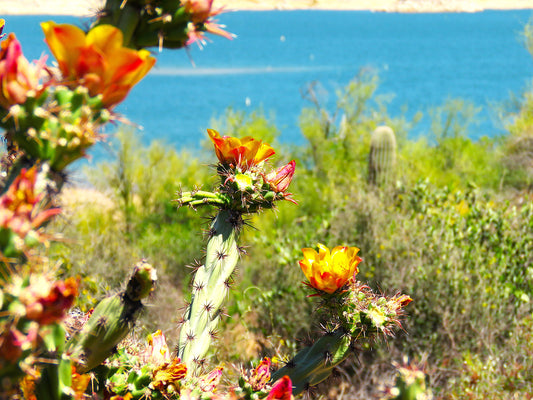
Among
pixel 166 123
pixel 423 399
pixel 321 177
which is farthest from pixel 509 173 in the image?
pixel 166 123

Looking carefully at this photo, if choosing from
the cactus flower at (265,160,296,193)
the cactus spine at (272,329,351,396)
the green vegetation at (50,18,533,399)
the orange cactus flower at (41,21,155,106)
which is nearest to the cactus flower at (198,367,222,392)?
the cactus spine at (272,329,351,396)

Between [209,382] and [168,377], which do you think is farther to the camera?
[209,382]

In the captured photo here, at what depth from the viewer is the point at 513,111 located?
41.5ft

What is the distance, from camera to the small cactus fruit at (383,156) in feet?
24.7

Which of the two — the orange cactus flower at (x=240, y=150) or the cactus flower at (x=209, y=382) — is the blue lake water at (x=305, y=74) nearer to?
the orange cactus flower at (x=240, y=150)

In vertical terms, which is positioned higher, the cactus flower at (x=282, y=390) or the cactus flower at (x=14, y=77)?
the cactus flower at (x=14, y=77)

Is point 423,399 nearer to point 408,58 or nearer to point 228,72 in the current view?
point 228,72

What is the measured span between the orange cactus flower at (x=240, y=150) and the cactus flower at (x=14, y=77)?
74cm

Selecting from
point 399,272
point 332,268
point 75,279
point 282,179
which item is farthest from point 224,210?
point 399,272

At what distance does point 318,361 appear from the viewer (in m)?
1.64

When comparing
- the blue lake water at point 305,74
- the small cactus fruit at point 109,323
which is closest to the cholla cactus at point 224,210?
the small cactus fruit at point 109,323

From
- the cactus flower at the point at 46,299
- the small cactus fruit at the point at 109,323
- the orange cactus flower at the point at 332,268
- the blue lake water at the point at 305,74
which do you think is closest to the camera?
the cactus flower at the point at 46,299

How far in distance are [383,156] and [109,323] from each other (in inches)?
264

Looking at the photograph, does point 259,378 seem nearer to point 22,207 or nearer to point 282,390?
point 282,390
